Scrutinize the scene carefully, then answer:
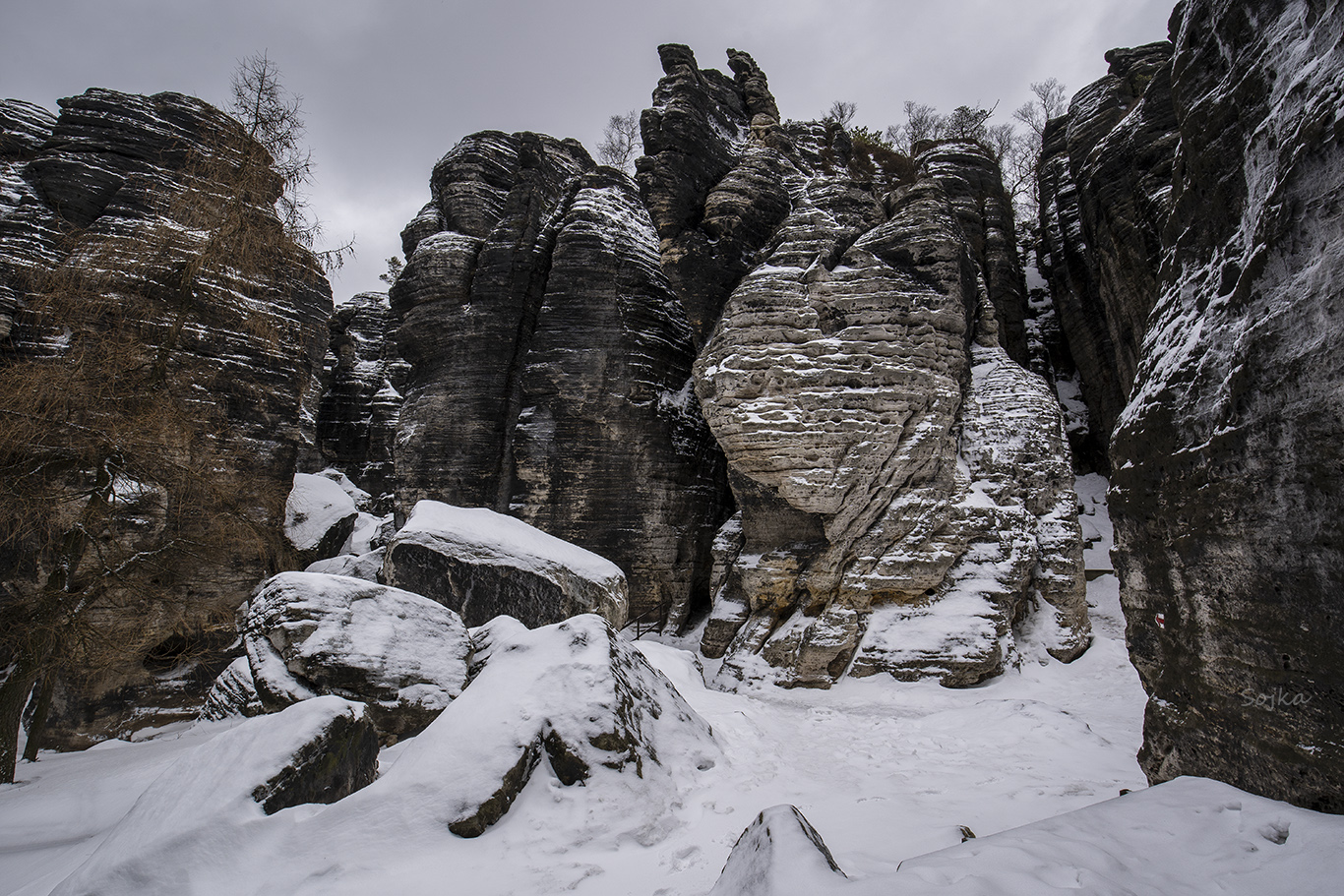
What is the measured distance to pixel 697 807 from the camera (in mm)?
4199

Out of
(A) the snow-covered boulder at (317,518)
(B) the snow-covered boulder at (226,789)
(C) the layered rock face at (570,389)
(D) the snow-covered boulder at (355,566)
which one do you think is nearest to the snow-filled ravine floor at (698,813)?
(B) the snow-covered boulder at (226,789)

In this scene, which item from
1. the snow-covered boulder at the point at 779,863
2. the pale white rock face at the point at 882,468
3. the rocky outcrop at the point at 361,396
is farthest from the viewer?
the rocky outcrop at the point at 361,396

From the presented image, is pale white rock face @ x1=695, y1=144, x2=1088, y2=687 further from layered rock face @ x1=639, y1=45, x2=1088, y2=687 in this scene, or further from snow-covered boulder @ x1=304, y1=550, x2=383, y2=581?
snow-covered boulder @ x1=304, y1=550, x2=383, y2=581

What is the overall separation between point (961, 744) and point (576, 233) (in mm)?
14161

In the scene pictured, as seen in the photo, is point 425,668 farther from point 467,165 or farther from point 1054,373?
point 1054,373

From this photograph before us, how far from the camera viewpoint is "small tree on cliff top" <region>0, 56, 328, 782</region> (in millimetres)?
5332

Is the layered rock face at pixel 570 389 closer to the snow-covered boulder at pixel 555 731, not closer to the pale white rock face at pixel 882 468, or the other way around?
the pale white rock face at pixel 882 468

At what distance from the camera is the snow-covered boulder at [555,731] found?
11.7ft

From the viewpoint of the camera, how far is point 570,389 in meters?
14.4

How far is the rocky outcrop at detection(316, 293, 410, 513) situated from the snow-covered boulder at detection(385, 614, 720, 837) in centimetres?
2272

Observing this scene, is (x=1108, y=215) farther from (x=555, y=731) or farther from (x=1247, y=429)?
(x=555, y=731)

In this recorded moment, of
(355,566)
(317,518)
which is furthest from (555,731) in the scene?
(317,518)

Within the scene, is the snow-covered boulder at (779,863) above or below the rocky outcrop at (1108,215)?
below

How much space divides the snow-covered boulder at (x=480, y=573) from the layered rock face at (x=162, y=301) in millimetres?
2211
